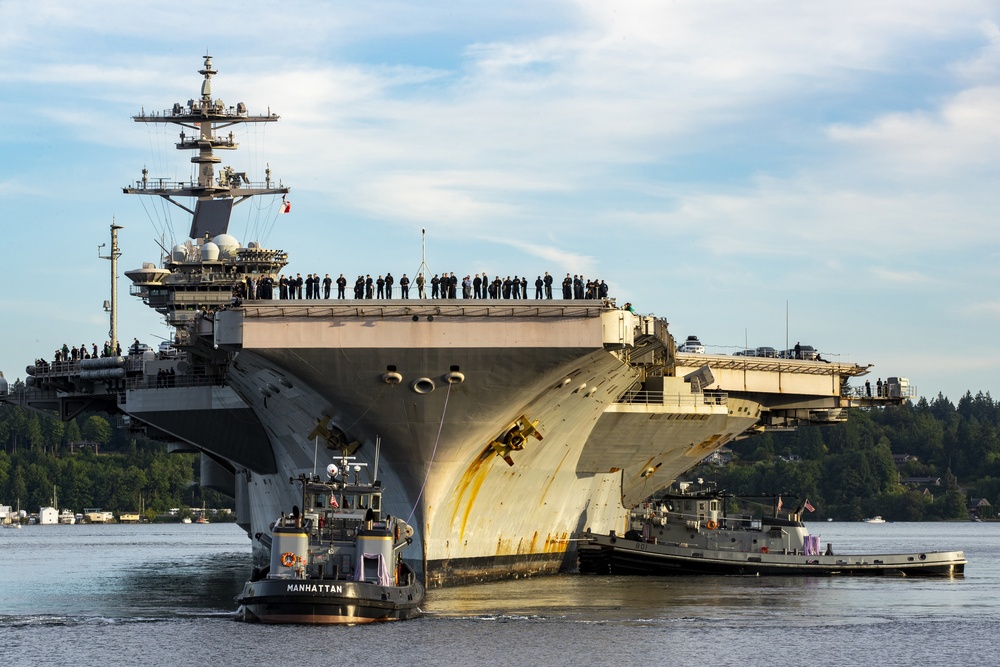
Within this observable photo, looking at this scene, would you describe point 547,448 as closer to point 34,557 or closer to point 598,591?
point 598,591

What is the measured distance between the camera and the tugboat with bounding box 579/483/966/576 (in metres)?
45.1

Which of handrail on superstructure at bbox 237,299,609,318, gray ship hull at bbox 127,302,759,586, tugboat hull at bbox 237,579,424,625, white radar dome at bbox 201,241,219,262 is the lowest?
tugboat hull at bbox 237,579,424,625

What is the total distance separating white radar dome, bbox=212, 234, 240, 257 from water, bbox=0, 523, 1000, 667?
11598mm

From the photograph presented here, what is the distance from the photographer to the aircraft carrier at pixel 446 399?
106ft

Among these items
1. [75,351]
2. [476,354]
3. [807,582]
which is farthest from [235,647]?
[75,351]

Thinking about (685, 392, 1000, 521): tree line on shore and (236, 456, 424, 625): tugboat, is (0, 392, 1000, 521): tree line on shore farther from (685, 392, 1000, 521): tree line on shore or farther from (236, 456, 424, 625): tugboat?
(236, 456, 424, 625): tugboat

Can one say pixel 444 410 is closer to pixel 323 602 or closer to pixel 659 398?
pixel 323 602

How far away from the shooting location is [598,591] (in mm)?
37938

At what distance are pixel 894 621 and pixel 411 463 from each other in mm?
10284

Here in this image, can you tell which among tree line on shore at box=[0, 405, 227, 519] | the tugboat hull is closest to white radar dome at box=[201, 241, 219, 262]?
the tugboat hull

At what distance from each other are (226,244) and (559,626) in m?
27.2

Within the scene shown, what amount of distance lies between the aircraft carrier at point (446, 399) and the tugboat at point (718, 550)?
112 cm

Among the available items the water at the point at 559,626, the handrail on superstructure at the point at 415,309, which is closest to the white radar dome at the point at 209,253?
the water at the point at 559,626

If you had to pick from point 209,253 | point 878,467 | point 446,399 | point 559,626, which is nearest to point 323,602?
point 559,626
